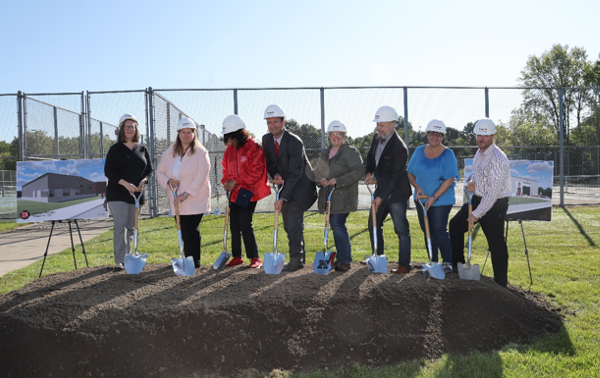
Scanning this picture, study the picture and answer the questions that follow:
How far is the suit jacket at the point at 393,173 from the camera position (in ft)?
17.6

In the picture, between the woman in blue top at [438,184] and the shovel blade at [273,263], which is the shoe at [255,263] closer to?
the shovel blade at [273,263]

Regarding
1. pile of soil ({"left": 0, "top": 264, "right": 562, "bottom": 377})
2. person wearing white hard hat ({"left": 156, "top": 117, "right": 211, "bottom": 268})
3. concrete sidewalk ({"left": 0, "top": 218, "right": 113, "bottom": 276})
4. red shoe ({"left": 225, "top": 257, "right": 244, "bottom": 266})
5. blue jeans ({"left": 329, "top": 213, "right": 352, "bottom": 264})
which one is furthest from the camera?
concrete sidewalk ({"left": 0, "top": 218, "right": 113, "bottom": 276})

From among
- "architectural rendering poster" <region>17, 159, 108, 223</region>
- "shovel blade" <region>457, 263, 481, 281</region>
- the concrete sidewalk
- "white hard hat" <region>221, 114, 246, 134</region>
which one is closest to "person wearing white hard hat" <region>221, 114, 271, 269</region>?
"white hard hat" <region>221, 114, 246, 134</region>

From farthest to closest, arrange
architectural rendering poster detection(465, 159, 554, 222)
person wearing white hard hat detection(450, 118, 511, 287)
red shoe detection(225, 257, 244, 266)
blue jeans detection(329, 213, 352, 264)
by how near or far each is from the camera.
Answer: architectural rendering poster detection(465, 159, 554, 222) < red shoe detection(225, 257, 244, 266) < blue jeans detection(329, 213, 352, 264) < person wearing white hard hat detection(450, 118, 511, 287)

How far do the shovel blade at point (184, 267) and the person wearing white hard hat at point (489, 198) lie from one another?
311 centimetres

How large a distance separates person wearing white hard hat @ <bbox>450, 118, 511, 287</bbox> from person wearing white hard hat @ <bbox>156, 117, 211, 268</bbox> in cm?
309

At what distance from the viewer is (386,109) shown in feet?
17.7

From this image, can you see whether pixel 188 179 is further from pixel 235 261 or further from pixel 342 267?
pixel 342 267

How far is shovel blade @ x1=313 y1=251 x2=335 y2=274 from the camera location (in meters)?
5.24

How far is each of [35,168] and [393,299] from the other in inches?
249

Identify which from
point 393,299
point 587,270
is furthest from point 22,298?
point 587,270

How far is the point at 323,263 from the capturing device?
17.5 feet

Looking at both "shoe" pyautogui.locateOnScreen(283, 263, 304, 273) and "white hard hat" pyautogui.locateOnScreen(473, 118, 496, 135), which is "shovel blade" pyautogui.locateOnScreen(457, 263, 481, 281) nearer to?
"white hard hat" pyautogui.locateOnScreen(473, 118, 496, 135)

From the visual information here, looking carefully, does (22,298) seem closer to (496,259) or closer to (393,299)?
(393,299)
